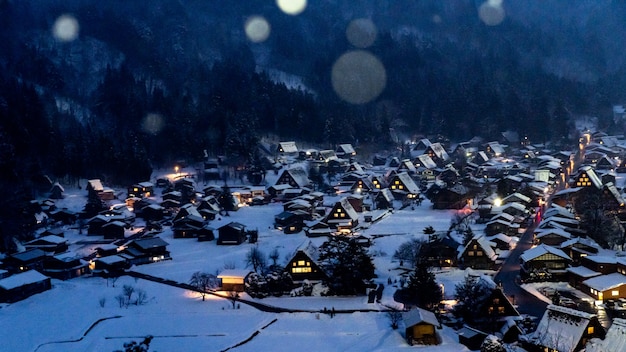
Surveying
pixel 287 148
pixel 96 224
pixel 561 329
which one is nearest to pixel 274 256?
pixel 561 329

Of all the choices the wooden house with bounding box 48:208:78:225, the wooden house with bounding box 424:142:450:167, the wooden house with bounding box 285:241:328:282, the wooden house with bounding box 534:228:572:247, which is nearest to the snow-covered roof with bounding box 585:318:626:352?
the wooden house with bounding box 534:228:572:247

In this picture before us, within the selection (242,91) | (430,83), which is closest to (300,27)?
(430,83)

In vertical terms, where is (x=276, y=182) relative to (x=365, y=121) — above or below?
below

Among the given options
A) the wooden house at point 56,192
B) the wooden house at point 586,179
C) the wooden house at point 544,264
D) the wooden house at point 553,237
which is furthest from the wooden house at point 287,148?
Answer: the wooden house at point 544,264

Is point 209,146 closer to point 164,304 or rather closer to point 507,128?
point 164,304

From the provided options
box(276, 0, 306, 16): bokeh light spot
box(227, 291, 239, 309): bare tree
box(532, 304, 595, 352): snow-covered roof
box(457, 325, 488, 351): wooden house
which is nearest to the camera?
box(532, 304, 595, 352): snow-covered roof

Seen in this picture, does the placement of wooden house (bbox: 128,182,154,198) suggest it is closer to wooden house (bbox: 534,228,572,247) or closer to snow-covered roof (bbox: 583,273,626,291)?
wooden house (bbox: 534,228,572,247)
